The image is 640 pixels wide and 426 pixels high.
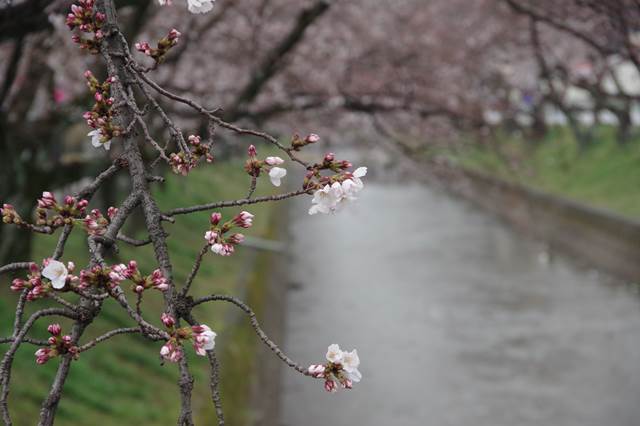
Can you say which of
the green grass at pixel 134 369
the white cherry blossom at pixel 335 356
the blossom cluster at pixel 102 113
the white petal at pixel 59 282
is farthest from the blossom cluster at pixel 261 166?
the green grass at pixel 134 369

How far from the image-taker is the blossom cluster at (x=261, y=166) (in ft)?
7.14

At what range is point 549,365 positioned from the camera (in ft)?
42.0

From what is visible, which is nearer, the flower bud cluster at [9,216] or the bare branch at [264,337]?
the bare branch at [264,337]

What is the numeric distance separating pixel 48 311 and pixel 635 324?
47.7 ft

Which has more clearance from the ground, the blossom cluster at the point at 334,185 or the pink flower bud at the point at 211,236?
the blossom cluster at the point at 334,185

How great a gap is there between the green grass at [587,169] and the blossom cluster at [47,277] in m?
12.8

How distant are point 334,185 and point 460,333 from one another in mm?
13090

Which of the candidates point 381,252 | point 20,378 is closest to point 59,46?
point 20,378

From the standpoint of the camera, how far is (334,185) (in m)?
2.11

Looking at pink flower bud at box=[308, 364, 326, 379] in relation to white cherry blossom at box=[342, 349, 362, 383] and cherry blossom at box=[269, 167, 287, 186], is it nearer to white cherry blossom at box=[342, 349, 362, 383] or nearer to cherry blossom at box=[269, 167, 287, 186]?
white cherry blossom at box=[342, 349, 362, 383]

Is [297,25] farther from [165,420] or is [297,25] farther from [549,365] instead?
[549,365]

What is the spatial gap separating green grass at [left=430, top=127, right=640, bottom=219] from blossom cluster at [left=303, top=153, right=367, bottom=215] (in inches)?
A: 485

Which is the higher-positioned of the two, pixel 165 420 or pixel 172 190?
pixel 172 190

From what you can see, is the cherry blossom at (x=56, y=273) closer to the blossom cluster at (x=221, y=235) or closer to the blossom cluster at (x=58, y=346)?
the blossom cluster at (x=58, y=346)
